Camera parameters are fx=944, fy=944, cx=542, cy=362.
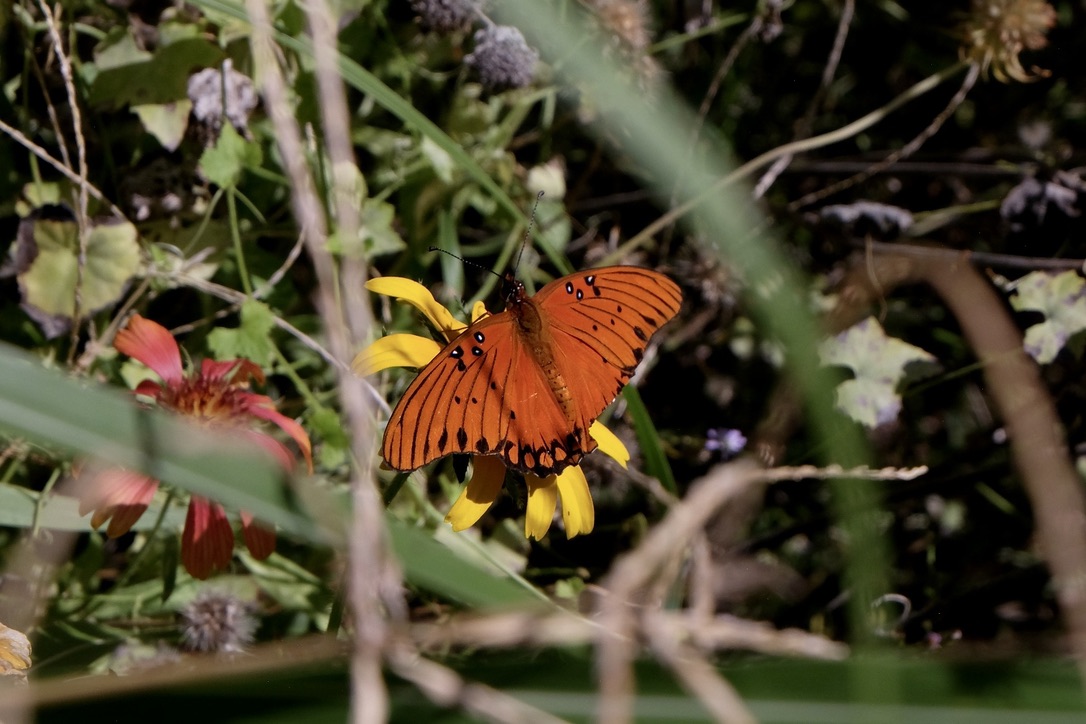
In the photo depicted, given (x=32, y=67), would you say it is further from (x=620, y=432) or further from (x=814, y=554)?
(x=814, y=554)

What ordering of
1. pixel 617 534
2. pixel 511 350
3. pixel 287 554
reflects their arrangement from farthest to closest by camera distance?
pixel 617 534, pixel 287 554, pixel 511 350

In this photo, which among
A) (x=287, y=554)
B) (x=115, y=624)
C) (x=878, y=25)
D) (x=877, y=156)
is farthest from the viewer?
(x=878, y=25)

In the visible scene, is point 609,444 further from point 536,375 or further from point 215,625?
point 215,625

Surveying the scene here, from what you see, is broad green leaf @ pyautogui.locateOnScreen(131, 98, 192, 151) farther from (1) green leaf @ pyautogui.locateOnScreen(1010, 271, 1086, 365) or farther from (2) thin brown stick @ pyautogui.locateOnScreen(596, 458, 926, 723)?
(1) green leaf @ pyautogui.locateOnScreen(1010, 271, 1086, 365)

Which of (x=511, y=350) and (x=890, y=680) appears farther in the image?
(x=511, y=350)

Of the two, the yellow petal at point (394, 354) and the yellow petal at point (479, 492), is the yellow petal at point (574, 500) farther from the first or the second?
the yellow petal at point (394, 354)

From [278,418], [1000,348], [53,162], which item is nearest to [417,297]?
[278,418]

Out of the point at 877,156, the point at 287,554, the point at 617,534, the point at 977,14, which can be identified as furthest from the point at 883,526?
the point at 287,554
